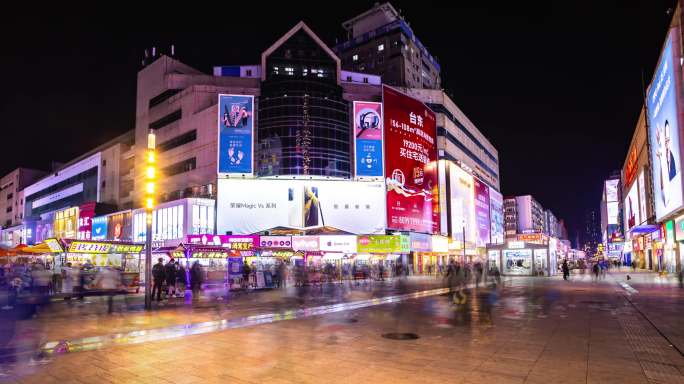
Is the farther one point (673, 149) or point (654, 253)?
point (654, 253)

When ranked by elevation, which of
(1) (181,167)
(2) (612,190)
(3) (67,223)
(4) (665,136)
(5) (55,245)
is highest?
(2) (612,190)

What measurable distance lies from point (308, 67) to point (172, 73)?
2263cm

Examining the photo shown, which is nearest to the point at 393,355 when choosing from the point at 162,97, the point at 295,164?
the point at 295,164

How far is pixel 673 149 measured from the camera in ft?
95.1

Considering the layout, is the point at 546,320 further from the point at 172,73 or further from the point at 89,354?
the point at 172,73

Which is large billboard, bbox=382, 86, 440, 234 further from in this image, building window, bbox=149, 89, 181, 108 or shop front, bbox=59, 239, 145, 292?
shop front, bbox=59, 239, 145, 292

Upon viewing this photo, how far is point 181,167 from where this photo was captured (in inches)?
2504

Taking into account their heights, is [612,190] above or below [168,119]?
below

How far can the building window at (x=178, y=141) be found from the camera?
62.5 meters

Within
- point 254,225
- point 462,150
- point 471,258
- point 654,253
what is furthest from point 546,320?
point 462,150

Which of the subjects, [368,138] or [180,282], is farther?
[368,138]

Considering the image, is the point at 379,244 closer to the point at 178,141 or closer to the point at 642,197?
the point at 642,197

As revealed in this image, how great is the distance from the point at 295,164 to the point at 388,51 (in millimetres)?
52857

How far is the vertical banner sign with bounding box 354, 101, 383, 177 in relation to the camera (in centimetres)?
5856
